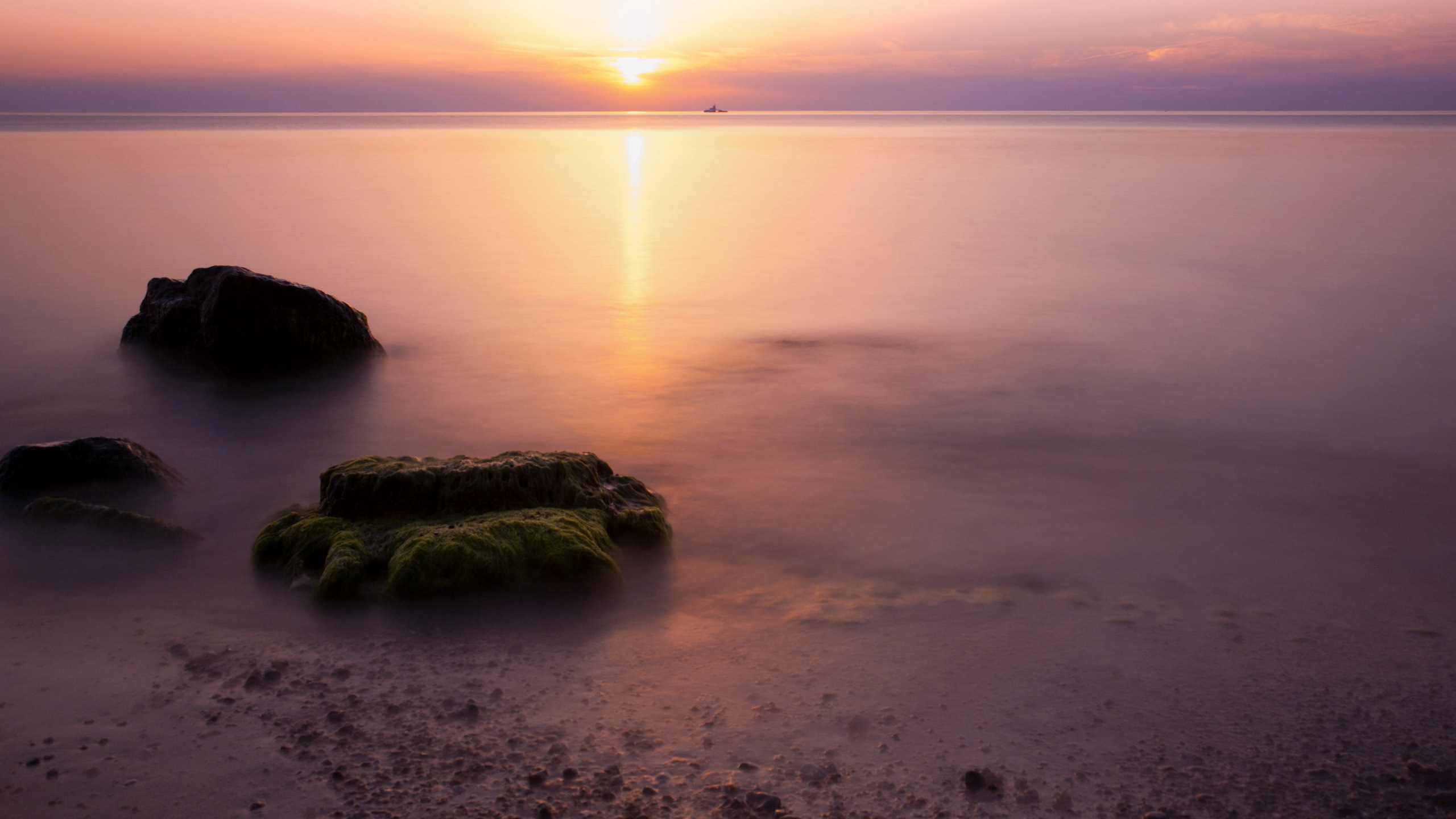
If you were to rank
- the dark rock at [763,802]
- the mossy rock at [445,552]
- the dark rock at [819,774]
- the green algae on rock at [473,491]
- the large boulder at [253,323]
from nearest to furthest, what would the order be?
the dark rock at [763,802] → the dark rock at [819,774] → the mossy rock at [445,552] → the green algae on rock at [473,491] → the large boulder at [253,323]

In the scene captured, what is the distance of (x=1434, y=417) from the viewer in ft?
23.2

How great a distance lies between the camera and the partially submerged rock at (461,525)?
4.35 m

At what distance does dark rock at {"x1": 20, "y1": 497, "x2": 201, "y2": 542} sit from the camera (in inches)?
194

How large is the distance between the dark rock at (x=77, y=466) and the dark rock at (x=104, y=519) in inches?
12.4

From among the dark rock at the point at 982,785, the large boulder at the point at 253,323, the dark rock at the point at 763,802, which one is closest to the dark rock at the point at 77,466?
the large boulder at the point at 253,323

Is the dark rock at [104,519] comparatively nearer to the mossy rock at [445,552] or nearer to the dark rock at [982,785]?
the mossy rock at [445,552]

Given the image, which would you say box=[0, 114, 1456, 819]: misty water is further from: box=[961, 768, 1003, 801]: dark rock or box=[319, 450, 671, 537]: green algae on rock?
box=[319, 450, 671, 537]: green algae on rock

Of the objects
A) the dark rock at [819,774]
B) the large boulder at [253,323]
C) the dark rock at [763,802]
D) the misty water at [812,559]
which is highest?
the large boulder at [253,323]

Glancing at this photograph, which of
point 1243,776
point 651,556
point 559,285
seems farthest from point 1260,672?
point 559,285

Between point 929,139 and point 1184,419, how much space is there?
61.7 metres

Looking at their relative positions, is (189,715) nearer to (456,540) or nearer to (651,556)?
(456,540)

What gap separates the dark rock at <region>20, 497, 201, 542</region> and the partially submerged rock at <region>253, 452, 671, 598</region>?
0.49 m

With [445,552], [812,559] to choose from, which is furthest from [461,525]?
[812,559]

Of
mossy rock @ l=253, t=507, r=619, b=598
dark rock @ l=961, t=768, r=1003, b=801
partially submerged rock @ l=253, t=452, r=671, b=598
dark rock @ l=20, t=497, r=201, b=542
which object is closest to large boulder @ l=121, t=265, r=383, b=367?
dark rock @ l=20, t=497, r=201, b=542
